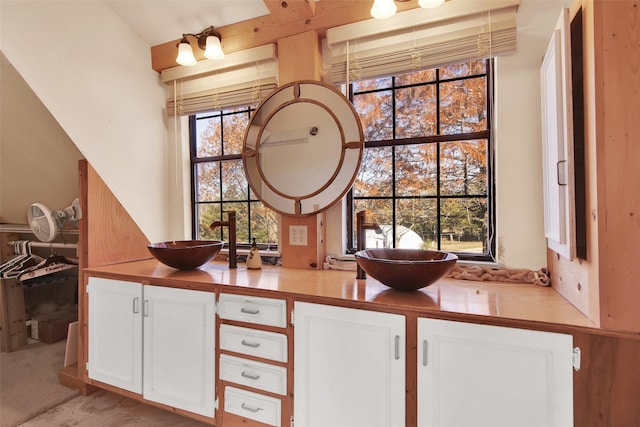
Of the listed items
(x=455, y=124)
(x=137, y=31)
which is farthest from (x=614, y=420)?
(x=137, y=31)

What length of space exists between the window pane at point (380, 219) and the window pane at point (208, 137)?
1.28m

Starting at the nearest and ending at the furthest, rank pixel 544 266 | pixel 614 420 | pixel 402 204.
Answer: pixel 614 420 < pixel 544 266 < pixel 402 204

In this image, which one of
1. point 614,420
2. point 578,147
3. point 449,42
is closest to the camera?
point 614,420

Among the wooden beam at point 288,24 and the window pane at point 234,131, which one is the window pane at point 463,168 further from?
the window pane at point 234,131

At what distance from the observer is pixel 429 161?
1.87 metres

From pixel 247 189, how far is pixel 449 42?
1614 mm

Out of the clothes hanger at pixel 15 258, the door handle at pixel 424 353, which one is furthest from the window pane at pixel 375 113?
the clothes hanger at pixel 15 258

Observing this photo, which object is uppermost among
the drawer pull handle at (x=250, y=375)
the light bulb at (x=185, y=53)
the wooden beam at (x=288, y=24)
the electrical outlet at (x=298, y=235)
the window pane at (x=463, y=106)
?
the wooden beam at (x=288, y=24)

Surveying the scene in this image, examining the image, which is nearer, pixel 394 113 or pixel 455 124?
pixel 455 124

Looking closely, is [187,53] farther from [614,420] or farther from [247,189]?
[614,420]

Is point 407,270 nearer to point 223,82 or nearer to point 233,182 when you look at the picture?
point 233,182

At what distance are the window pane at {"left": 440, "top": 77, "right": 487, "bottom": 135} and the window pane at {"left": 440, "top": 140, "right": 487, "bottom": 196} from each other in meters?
0.09

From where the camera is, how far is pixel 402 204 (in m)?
1.93

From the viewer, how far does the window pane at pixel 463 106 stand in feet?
5.76
